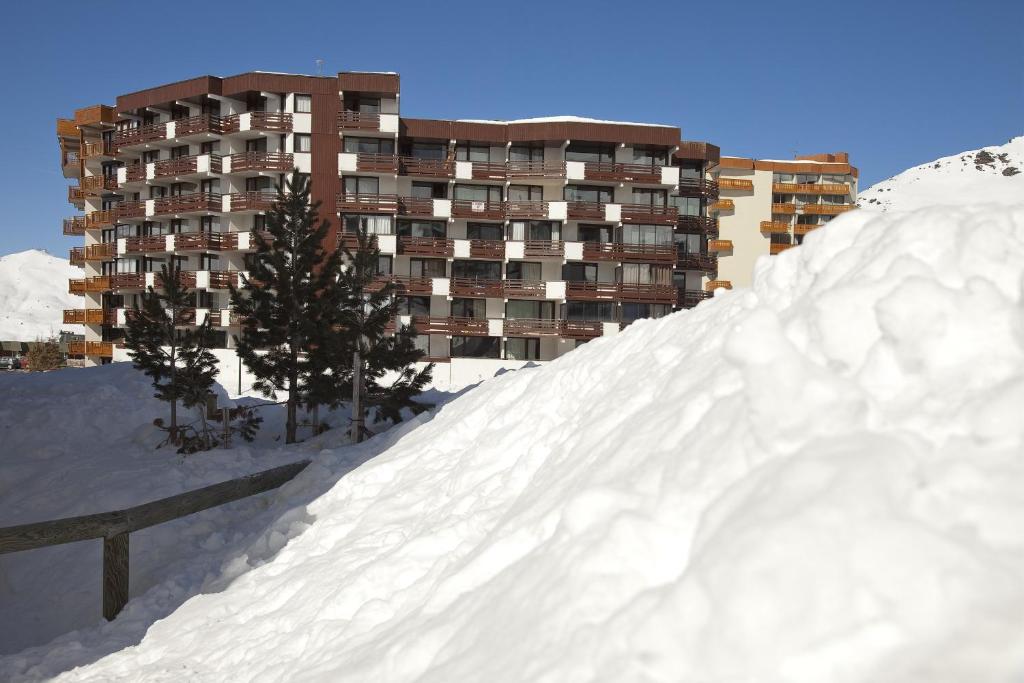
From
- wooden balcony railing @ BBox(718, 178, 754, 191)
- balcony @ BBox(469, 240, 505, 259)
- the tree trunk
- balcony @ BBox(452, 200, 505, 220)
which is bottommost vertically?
the tree trunk

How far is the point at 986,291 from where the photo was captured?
321 cm

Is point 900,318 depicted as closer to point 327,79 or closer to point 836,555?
point 836,555

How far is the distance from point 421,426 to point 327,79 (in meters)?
33.1

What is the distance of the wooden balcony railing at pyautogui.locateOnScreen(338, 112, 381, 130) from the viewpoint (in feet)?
125

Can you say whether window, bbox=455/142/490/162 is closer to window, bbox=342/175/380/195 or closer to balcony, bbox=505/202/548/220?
balcony, bbox=505/202/548/220

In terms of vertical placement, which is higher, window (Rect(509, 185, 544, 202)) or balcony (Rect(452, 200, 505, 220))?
window (Rect(509, 185, 544, 202))

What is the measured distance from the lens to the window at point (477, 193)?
130 ft

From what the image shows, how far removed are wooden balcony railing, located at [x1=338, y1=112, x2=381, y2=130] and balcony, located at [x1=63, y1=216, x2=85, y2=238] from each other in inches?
1016

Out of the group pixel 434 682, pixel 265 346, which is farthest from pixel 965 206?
pixel 265 346

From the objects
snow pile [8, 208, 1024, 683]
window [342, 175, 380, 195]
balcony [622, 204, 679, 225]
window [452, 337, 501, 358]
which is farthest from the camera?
balcony [622, 204, 679, 225]

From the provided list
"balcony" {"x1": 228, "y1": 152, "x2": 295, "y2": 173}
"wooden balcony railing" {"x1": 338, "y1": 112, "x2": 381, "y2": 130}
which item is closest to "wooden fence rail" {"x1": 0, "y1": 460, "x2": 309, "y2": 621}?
"wooden balcony railing" {"x1": 338, "y1": 112, "x2": 381, "y2": 130}

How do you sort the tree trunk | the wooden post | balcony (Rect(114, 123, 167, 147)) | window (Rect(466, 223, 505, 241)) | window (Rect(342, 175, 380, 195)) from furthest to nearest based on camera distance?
balcony (Rect(114, 123, 167, 147)), window (Rect(466, 223, 505, 241)), window (Rect(342, 175, 380, 195)), the tree trunk, the wooden post

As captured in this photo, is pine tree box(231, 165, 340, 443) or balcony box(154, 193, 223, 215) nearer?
pine tree box(231, 165, 340, 443)

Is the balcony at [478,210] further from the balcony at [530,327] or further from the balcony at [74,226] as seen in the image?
the balcony at [74,226]
